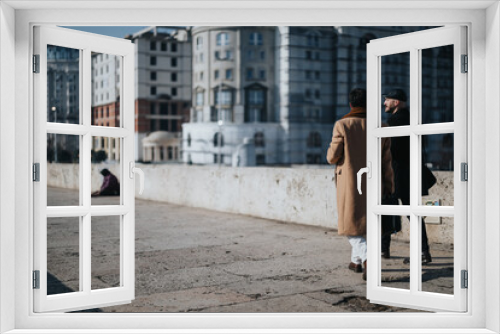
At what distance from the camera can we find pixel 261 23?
11.1 ft

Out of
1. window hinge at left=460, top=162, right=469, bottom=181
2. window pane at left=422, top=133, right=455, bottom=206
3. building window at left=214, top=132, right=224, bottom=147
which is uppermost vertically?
building window at left=214, top=132, right=224, bottom=147

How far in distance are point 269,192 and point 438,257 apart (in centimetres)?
407

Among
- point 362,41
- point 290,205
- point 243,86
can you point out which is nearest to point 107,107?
point 243,86

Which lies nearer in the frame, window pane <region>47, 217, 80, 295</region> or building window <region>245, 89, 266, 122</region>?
window pane <region>47, 217, 80, 295</region>

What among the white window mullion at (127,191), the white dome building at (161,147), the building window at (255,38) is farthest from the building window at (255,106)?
the white window mullion at (127,191)

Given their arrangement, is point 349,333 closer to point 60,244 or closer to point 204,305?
point 204,305

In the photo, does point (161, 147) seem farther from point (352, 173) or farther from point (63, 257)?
point (352, 173)

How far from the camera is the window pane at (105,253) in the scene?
464 cm

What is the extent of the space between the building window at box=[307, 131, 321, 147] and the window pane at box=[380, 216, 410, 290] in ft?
181

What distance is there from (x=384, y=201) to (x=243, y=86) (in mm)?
57280

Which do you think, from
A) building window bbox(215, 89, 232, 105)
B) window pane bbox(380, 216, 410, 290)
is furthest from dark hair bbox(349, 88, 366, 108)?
building window bbox(215, 89, 232, 105)

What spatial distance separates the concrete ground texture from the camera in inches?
154

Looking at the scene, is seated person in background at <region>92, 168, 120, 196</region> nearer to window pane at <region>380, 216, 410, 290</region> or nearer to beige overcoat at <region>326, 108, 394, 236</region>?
window pane at <region>380, 216, 410, 290</region>

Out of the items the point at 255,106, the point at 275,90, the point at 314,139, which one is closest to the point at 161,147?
the point at 255,106
